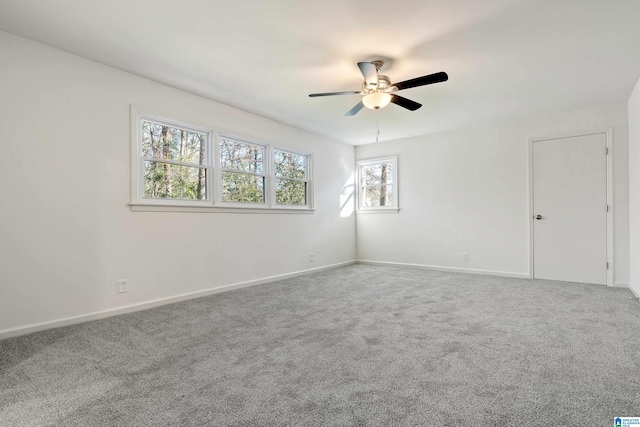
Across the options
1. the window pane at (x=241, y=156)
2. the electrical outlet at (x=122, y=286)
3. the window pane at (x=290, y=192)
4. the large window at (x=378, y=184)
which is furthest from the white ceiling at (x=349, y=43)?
the large window at (x=378, y=184)

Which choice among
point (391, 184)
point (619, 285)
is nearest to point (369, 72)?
point (391, 184)

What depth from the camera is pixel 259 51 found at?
3.05 m

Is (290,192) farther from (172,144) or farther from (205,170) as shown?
(172,144)

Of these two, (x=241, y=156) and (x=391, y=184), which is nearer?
(x=241, y=156)

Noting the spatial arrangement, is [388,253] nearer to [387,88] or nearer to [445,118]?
[445,118]

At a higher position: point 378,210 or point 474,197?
point 474,197

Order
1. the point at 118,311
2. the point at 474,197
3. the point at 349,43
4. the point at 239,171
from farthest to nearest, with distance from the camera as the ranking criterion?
the point at 474,197 → the point at 239,171 → the point at 118,311 → the point at 349,43

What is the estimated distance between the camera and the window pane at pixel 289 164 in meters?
5.41

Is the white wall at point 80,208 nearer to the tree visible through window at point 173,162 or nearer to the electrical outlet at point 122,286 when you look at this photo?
the electrical outlet at point 122,286

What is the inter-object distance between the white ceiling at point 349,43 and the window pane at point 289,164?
125cm

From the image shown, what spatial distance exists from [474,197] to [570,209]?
1.33 metres

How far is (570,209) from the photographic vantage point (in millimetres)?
4750

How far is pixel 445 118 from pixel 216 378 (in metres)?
4.73

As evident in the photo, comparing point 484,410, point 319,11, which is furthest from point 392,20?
point 484,410
